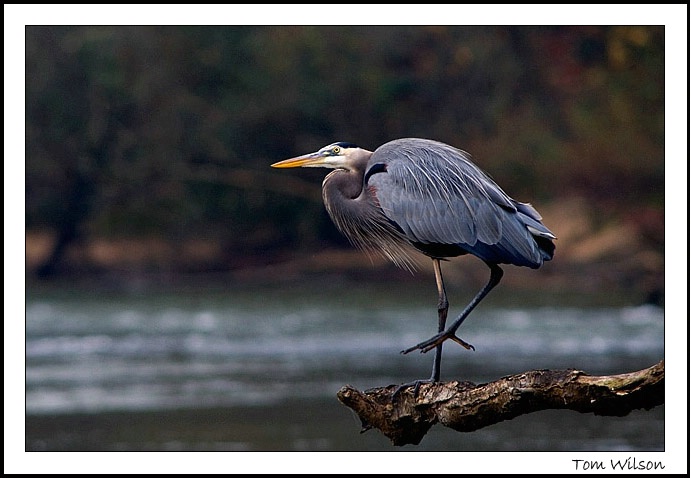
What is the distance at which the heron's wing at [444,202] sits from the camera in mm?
5234

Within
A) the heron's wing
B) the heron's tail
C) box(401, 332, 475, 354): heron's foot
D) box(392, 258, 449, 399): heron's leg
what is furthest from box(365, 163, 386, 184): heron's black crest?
box(401, 332, 475, 354): heron's foot

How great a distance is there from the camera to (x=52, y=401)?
33.2 feet

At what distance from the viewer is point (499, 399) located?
4383 mm

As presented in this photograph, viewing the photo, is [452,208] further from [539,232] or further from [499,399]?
[499,399]

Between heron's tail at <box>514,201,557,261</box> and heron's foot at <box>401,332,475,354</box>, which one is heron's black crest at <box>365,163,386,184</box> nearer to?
heron's tail at <box>514,201,557,261</box>

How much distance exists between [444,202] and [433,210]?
79mm

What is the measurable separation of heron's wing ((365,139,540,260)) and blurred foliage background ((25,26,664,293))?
8355 mm

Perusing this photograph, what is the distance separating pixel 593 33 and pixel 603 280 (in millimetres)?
3321

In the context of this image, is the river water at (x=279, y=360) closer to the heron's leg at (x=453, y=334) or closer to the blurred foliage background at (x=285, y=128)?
the blurred foliage background at (x=285, y=128)

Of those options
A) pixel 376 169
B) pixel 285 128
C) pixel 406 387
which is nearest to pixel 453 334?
pixel 406 387

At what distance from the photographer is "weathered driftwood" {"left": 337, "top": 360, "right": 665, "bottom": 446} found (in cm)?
407

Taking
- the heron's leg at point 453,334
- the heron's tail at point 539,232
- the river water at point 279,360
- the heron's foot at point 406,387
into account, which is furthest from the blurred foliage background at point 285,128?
the heron's foot at point 406,387
